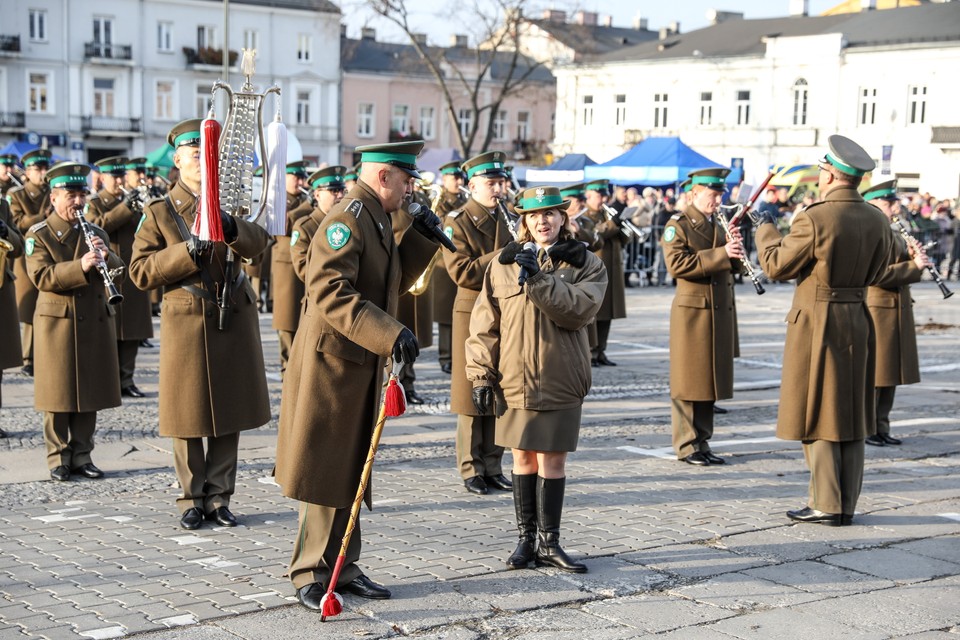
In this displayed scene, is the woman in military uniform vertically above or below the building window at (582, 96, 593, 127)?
below

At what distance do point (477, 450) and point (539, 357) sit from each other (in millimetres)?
2065

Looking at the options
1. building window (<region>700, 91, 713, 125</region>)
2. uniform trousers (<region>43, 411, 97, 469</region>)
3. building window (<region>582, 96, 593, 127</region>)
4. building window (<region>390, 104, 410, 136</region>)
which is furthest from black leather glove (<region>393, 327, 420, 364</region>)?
building window (<region>390, 104, 410, 136</region>)

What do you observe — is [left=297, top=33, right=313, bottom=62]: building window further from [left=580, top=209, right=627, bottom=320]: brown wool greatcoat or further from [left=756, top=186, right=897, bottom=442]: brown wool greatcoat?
[left=756, top=186, right=897, bottom=442]: brown wool greatcoat

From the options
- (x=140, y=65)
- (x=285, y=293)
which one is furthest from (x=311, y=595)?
(x=140, y=65)

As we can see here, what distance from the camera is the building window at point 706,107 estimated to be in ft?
181

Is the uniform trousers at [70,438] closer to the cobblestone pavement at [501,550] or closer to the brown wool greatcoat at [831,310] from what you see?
the cobblestone pavement at [501,550]

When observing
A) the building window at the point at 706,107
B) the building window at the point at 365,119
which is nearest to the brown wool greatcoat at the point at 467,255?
the building window at the point at 706,107

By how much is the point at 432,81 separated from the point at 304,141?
902 cm

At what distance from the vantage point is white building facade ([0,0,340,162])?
5503 centimetres

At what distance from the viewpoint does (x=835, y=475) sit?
24.4 ft

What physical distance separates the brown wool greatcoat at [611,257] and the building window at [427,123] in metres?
54.1

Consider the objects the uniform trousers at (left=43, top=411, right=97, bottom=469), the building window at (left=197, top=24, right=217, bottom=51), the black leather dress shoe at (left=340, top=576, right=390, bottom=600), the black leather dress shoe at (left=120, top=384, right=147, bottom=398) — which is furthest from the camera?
the building window at (left=197, top=24, right=217, bottom=51)

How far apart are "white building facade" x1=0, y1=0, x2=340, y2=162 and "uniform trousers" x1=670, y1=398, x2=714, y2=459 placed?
151 feet

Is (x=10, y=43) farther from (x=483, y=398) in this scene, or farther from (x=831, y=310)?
(x=483, y=398)
